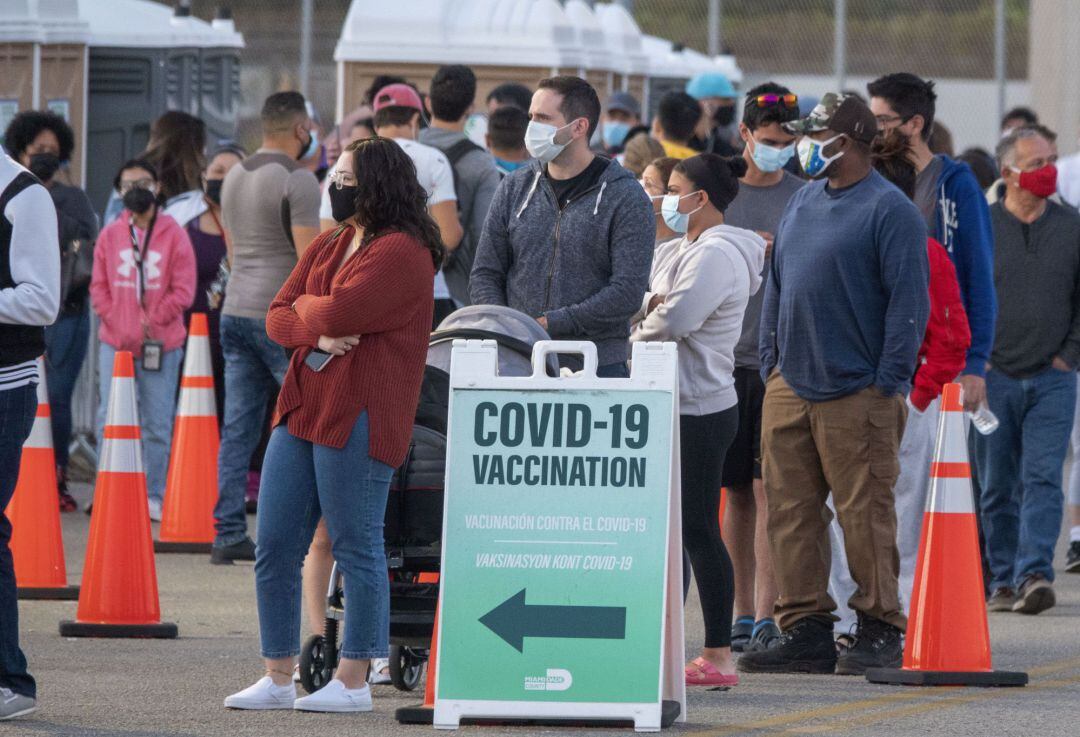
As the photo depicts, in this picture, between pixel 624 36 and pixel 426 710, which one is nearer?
pixel 426 710

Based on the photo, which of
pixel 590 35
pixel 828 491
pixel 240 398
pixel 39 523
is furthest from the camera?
pixel 590 35

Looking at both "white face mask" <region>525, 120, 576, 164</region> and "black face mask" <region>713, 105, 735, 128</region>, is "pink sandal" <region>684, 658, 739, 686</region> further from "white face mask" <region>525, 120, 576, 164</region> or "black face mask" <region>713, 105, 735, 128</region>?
"black face mask" <region>713, 105, 735, 128</region>

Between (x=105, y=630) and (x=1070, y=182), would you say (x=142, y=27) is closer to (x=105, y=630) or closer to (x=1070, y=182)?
(x=1070, y=182)

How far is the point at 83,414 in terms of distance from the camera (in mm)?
13969

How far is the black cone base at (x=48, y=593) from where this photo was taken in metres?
9.60

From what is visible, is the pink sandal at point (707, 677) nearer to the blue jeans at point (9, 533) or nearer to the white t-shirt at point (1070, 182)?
the blue jeans at point (9, 533)

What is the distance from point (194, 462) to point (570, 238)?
13.8ft

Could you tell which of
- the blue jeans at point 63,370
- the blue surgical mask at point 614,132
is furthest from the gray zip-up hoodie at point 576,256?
the blue surgical mask at point 614,132

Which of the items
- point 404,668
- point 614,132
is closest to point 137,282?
point 404,668

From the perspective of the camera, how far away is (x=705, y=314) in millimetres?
7680

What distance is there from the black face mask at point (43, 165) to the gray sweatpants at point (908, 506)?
493 centimetres

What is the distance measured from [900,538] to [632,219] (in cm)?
209

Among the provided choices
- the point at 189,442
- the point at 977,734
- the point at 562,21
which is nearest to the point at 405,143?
the point at 189,442

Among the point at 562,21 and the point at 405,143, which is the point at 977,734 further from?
the point at 562,21
